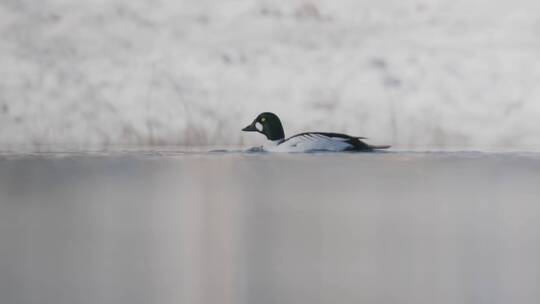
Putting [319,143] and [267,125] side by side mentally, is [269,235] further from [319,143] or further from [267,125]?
[267,125]

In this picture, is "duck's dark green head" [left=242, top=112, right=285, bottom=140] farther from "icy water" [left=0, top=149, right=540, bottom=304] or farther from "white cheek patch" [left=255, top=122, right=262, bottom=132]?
"icy water" [left=0, top=149, right=540, bottom=304]

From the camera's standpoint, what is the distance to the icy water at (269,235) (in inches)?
137

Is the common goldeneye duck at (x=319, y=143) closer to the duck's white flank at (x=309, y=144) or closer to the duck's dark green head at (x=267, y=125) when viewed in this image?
the duck's white flank at (x=309, y=144)

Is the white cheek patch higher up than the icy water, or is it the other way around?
the white cheek patch

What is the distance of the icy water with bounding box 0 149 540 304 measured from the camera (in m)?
3.48

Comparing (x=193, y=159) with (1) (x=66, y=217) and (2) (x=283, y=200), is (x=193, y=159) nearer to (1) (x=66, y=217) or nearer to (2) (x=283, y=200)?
(2) (x=283, y=200)

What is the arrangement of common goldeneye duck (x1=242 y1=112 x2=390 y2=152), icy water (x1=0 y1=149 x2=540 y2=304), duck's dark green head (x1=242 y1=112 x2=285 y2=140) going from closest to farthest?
1. icy water (x1=0 y1=149 x2=540 y2=304)
2. common goldeneye duck (x1=242 y1=112 x2=390 y2=152)
3. duck's dark green head (x1=242 y1=112 x2=285 y2=140)

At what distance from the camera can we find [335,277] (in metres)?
3.70

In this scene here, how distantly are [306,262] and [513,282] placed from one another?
0.81 m

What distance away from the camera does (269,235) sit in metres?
4.68

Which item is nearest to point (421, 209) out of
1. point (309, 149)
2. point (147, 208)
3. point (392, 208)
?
point (392, 208)

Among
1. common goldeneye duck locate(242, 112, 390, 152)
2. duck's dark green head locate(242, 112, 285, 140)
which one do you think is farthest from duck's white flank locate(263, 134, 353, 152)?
duck's dark green head locate(242, 112, 285, 140)

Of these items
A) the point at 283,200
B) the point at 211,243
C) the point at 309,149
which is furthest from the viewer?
the point at 309,149

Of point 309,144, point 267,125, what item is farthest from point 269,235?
point 267,125
